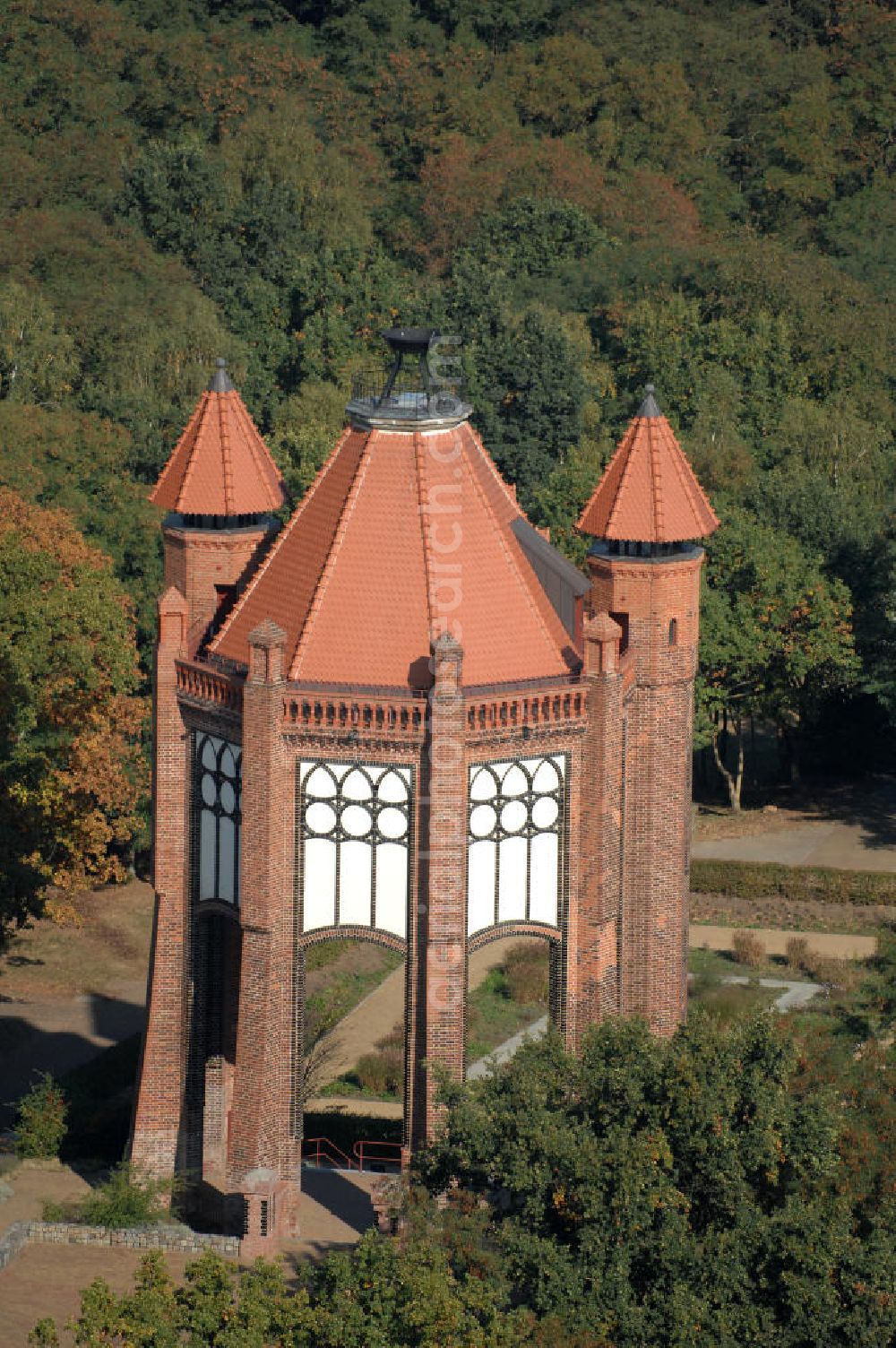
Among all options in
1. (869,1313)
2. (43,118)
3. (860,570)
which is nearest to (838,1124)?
(869,1313)

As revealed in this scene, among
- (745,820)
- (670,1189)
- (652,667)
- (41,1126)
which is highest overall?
(652,667)

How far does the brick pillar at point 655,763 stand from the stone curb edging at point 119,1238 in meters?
8.56

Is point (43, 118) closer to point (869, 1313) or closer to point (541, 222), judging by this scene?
point (541, 222)

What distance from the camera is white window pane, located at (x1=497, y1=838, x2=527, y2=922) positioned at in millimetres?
54438

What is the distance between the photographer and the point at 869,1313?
48344 mm

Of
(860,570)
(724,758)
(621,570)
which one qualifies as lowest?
(724,758)

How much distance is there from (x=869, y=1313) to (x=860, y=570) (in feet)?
150

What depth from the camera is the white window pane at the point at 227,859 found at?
2185 inches

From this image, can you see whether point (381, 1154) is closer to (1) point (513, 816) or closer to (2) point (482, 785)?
(1) point (513, 816)

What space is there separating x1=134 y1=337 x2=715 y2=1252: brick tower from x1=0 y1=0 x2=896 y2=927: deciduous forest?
15572 millimetres

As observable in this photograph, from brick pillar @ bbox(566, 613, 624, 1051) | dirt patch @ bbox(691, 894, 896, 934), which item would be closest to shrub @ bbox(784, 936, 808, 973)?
dirt patch @ bbox(691, 894, 896, 934)

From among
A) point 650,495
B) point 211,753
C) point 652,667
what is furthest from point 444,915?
point 650,495

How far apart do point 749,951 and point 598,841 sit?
23.7 m

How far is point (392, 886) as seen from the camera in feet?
177
